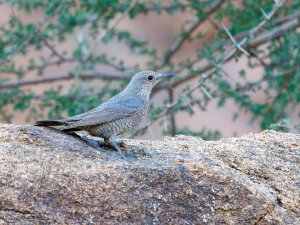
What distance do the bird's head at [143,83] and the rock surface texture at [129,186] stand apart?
1.09 meters

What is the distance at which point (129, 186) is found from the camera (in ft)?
13.1

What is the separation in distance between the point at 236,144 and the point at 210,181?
2.45ft

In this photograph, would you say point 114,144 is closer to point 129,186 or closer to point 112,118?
point 112,118

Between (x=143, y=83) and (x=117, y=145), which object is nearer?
(x=117, y=145)

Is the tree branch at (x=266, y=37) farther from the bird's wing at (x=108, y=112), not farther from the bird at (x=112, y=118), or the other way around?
the bird's wing at (x=108, y=112)

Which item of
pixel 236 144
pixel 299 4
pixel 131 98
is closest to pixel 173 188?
pixel 236 144

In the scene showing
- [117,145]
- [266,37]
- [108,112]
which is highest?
[266,37]

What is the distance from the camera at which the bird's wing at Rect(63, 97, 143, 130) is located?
4.66 metres

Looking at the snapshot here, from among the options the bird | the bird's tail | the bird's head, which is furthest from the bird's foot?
the bird's head

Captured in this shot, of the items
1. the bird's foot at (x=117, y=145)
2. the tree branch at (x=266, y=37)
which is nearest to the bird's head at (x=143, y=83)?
the bird's foot at (x=117, y=145)

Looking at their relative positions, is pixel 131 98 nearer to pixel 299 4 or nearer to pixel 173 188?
pixel 173 188

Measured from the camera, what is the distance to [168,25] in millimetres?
21234

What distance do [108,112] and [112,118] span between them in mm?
65

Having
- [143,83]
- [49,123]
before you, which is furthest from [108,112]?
[143,83]
